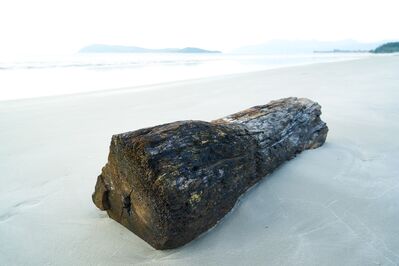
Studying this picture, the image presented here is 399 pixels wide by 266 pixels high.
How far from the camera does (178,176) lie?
2.16 metres

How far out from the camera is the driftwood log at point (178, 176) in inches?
84.2

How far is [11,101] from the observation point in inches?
354

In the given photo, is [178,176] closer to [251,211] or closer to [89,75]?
[251,211]

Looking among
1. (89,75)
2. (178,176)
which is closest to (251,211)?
(178,176)

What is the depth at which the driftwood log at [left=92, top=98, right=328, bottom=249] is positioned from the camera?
2139 mm

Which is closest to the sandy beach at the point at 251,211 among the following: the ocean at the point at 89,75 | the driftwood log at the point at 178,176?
the driftwood log at the point at 178,176

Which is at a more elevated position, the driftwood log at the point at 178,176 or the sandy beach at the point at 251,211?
the driftwood log at the point at 178,176

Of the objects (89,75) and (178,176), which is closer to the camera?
(178,176)

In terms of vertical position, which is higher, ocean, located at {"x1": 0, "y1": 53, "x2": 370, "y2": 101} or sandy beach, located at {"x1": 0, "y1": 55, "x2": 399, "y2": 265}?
ocean, located at {"x1": 0, "y1": 53, "x2": 370, "y2": 101}

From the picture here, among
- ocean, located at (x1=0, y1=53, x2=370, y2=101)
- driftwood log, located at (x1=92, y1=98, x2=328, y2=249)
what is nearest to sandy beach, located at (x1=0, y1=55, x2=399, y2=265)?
driftwood log, located at (x1=92, y1=98, x2=328, y2=249)

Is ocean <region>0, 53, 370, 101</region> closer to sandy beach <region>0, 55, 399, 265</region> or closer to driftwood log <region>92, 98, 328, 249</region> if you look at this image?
sandy beach <region>0, 55, 399, 265</region>

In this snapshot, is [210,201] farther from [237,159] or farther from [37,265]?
[37,265]

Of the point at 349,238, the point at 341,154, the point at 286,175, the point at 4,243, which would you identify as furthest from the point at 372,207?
the point at 4,243

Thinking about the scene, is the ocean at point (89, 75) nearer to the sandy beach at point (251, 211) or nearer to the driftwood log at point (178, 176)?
the sandy beach at point (251, 211)
